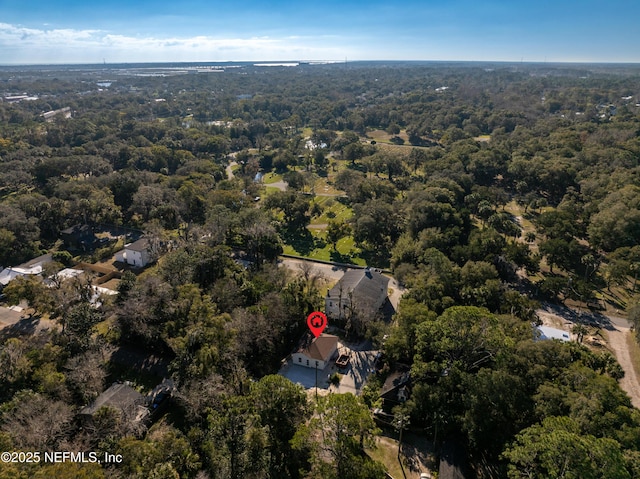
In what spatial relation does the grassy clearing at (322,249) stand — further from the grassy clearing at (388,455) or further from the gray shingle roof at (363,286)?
the grassy clearing at (388,455)

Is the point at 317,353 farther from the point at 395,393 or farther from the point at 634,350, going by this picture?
the point at 634,350

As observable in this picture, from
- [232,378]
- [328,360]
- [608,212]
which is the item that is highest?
[608,212]

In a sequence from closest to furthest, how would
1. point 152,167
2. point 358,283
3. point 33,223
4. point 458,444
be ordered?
point 458,444, point 358,283, point 33,223, point 152,167

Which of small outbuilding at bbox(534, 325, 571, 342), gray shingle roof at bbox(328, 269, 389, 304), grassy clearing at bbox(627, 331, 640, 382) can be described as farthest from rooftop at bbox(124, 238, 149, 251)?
grassy clearing at bbox(627, 331, 640, 382)

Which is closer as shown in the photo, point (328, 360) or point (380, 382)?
point (380, 382)

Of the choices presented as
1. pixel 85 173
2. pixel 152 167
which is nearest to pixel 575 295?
pixel 152 167

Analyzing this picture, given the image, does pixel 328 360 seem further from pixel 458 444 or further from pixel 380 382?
pixel 458 444
